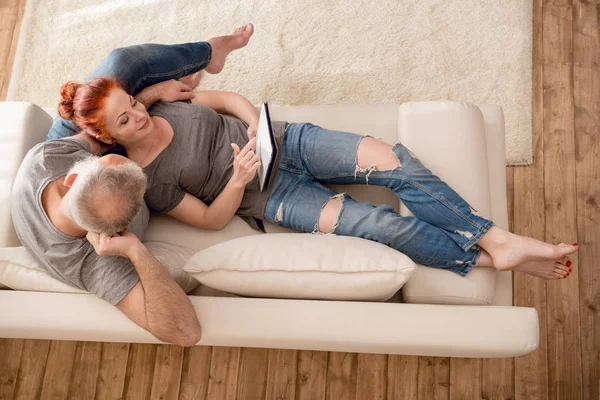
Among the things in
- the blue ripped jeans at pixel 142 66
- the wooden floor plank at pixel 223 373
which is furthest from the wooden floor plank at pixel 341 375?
the blue ripped jeans at pixel 142 66

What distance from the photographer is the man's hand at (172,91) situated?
1.86 meters

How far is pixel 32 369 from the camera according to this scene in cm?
216

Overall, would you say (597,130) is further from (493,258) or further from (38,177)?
(38,177)

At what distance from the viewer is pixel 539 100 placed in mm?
2385

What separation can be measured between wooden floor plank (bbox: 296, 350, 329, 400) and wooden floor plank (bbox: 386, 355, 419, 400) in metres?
0.25

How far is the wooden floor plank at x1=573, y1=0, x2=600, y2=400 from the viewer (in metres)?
2.04

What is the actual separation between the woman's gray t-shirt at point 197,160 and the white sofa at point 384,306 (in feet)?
0.42

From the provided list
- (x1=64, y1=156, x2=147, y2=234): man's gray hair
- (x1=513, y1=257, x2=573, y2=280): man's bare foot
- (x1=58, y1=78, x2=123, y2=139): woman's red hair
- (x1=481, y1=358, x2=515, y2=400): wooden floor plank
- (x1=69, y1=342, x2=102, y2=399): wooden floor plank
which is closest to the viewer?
(x1=64, y1=156, x2=147, y2=234): man's gray hair

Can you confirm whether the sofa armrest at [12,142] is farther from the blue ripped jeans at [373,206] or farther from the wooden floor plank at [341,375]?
the wooden floor plank at [341,375]

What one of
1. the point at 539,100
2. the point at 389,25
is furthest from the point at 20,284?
the point at 539,100

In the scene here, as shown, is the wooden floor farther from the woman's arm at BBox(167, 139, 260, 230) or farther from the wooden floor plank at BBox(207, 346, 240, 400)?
the woman's arm at BBox(167, 139, 260, 230)

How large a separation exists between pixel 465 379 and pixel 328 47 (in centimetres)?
156

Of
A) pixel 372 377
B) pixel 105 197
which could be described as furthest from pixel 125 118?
pixel 372 377

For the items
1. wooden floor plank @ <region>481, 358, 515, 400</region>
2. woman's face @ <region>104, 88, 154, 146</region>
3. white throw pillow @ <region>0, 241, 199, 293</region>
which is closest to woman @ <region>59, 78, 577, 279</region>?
woman's face @ <region>104, 88, 154, 146</region>
